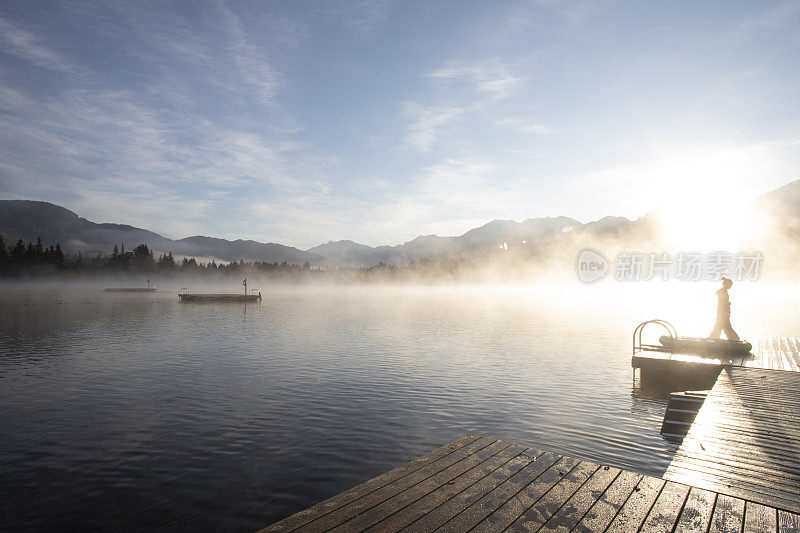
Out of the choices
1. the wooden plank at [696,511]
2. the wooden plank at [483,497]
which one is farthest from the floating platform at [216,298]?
the wooden plank at [696,511]

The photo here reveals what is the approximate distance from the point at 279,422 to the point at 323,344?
65.9 feet

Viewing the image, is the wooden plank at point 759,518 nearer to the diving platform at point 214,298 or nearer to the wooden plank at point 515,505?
the wooden plank at point 515,505

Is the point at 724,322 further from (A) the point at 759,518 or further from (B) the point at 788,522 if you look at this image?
(A) the point at 759,518

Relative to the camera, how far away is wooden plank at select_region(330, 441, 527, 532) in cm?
633

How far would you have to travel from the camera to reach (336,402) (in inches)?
778

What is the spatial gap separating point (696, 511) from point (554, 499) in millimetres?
1953

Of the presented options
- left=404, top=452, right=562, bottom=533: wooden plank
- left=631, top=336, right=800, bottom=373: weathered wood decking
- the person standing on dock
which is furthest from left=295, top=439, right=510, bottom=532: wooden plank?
the person standing on dock

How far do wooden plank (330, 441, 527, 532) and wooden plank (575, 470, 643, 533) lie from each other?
80.4 inches

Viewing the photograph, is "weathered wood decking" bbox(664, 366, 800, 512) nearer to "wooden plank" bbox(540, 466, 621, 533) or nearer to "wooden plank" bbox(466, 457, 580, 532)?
"wooden plank" bbox(540, 466, 621, 533)

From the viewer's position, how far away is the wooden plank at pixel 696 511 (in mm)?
6066

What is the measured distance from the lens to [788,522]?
20.5 ft

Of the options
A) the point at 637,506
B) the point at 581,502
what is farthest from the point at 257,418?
the point at 637,506

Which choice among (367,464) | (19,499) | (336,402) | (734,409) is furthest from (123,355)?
(734,409)

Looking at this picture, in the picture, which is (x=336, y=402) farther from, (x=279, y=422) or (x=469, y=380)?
(x=469, y=380)
